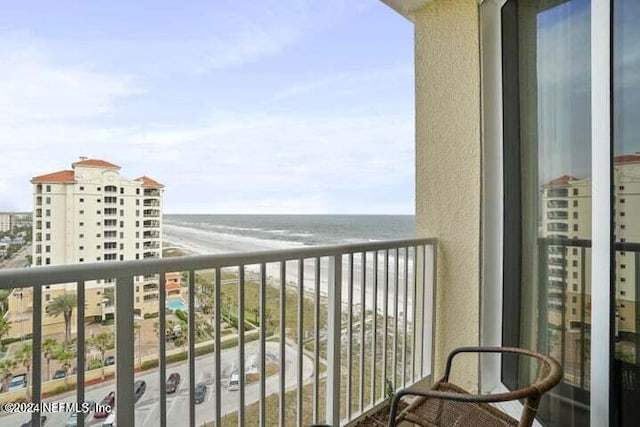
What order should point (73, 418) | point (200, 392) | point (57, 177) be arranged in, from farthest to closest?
point (57, 177) → point (200, 392) → point (73, 418)

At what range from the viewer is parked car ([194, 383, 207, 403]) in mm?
1519

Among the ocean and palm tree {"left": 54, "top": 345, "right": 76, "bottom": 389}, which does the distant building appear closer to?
palm tree {"left": 54, "top": 345, "right": 76, "bottom": 389}

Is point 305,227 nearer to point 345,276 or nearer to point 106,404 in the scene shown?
point 345,276

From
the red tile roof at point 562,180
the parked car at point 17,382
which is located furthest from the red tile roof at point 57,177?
the red tile roof at point 562,180

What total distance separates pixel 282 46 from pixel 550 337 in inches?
299

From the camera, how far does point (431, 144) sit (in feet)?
8.78

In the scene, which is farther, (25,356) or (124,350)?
(124,350)

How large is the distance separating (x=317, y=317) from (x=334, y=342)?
17 centimetres

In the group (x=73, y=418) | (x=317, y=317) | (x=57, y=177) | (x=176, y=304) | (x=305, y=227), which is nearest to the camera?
(x=73, y=418)

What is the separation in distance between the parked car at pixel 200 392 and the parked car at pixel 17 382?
0.57m

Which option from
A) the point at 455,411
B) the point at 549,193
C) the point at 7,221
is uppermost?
the point at 549,193

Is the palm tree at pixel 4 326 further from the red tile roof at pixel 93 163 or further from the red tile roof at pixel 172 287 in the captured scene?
the red tile roof at pixel 93 163

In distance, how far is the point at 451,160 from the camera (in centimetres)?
256

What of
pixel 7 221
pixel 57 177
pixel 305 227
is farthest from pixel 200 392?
pixel 305 227
